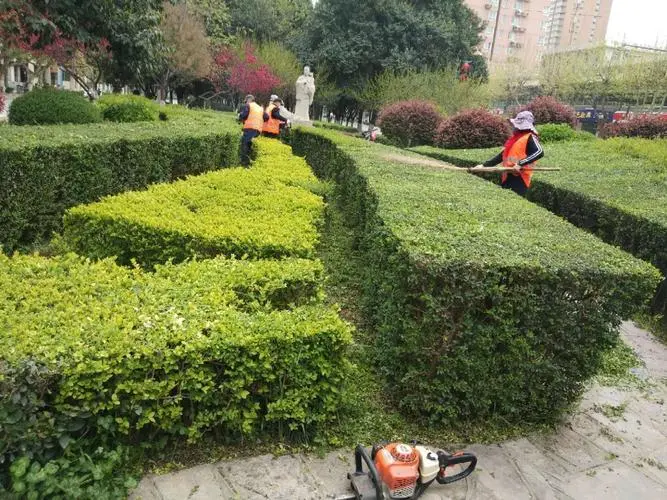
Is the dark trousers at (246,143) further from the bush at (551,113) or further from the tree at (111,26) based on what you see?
the bush at (551,113)

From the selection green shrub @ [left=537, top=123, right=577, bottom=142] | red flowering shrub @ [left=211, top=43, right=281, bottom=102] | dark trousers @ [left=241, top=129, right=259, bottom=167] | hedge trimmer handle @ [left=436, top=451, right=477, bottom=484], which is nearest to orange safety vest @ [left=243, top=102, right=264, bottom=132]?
dark trousers @ [left=241, top=129, right=259, bottom=167]

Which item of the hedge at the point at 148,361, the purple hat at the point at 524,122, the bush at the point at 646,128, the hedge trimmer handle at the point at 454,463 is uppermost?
the bush at the point at 646,128

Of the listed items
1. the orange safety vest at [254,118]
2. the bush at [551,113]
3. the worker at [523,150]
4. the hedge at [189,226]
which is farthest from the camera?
the bush at [551,113]

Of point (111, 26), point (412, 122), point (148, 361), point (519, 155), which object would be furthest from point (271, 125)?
point (148, 361)

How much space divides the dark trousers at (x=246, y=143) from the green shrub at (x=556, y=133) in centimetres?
979

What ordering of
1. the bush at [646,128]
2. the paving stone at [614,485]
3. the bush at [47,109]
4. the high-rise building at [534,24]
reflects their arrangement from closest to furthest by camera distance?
1. the paving stone at [614,485]
2. the bush at [47,109]
3. the bush at [646,128]
4. the high-rise building at [534,24]

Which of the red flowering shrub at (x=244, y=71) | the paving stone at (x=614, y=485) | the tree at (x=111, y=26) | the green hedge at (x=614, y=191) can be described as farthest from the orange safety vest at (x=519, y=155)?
the red flowering shrub at (x=244, y=71)

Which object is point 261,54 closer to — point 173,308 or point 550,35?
point 173,308

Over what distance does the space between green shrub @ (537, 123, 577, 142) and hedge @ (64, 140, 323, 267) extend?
1346cm

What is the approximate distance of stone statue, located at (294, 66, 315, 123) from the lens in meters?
20.8

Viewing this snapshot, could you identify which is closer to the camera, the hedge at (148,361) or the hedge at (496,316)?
the hedge at (148,361)

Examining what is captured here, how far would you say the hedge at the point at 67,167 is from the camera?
18.7 feet

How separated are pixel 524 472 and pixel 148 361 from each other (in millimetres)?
2166

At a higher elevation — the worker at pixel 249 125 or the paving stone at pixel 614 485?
the worker at pixel 249 125
